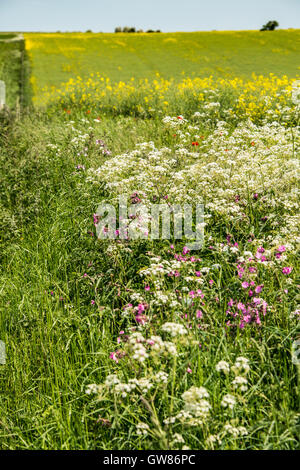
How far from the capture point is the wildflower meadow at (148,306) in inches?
85.6

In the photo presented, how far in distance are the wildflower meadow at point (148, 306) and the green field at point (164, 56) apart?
1158cm

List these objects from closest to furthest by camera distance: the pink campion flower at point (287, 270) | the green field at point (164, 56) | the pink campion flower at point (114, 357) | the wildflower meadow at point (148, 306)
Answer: the wildflower meadow at point (148, 306) → the pink campion flower at point (114, 357) → the pink campion flower at point (287, 270) → the green field at point (164, 56)

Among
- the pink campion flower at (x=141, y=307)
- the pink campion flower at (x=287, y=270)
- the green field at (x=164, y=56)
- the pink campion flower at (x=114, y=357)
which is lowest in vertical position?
the pink campion flower at (x=114, y=357)

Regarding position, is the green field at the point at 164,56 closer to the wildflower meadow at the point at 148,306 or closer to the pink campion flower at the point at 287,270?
the wildflower meadow at the point at 148,306

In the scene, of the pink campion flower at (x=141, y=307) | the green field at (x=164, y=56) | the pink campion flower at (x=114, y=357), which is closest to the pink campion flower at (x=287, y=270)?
the pink campion flower at (x=141, y=307)

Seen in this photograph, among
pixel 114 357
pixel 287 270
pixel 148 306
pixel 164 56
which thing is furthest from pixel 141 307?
pixel 164 56

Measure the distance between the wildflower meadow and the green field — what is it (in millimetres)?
11579

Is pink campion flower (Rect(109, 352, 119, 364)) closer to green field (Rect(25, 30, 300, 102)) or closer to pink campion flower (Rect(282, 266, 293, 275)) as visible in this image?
pink campion flower (Rect(282, 266, 293, 275))

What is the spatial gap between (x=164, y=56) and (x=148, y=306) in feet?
90.3

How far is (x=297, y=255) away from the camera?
3385 mm

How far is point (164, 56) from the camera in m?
27.2

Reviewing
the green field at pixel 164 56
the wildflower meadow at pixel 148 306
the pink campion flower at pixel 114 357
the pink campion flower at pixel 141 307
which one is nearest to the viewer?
the wildflower meadow at pixel 148 306

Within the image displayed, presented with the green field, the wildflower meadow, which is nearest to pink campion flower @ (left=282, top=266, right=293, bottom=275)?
the wildflower meadow

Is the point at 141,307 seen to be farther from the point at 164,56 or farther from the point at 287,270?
the point at 164,56
